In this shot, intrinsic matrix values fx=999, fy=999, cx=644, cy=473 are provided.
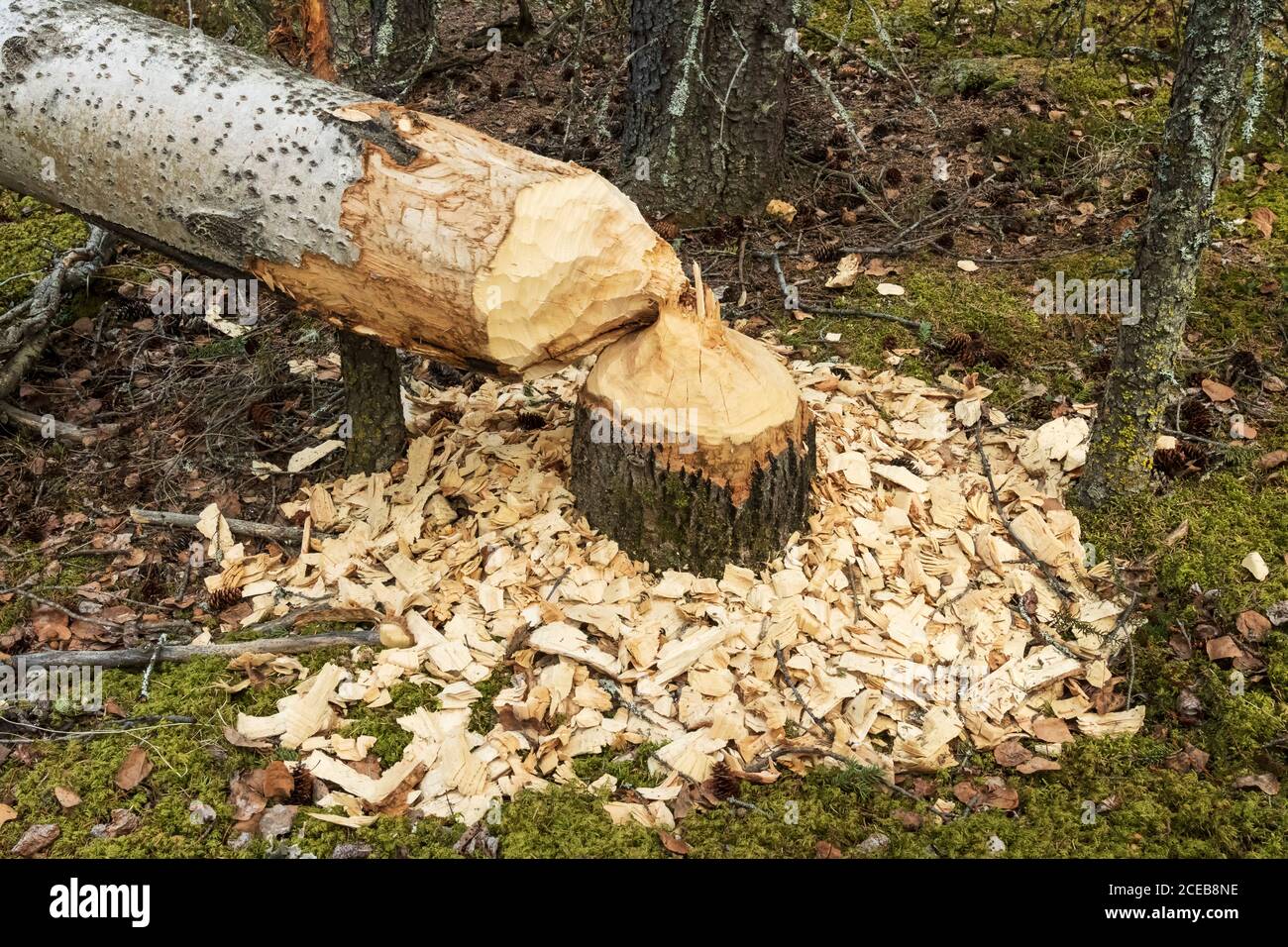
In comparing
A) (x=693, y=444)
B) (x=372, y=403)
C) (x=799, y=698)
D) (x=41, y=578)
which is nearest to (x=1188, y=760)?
(x=799, y=698)

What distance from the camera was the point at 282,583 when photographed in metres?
3.39

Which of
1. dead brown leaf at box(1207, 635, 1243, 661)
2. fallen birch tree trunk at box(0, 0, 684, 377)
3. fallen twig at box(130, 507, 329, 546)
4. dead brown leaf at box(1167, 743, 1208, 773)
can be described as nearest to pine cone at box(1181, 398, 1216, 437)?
dead brown leaf at box(1207, 635, 1243, 661)

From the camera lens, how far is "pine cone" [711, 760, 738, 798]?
2682mm

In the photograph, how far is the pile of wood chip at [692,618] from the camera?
9.26 ft

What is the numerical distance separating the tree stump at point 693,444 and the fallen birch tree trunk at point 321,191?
18 centimetres

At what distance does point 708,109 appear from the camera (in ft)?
16.1

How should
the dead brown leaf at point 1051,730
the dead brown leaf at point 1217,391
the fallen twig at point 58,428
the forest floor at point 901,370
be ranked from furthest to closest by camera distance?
the fallen twig at point 58,428, the dead brown leaf at point 1217,391, the dead brown leaf at point 1051,730, the forest floor at point 901,370

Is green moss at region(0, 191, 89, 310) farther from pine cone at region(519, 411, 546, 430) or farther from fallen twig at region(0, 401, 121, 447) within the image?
pine cone at region(519, 411, 546, 430)

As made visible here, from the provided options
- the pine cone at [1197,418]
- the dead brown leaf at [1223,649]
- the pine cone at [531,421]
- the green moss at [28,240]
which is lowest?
the dead brown leaf at [1223,649]

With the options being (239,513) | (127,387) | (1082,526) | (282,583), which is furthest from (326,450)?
(1082,526)

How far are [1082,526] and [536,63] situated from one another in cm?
514

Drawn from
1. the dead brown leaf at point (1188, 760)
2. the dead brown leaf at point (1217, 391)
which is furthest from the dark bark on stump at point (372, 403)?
the dead brown leaf at point (1217, 391)

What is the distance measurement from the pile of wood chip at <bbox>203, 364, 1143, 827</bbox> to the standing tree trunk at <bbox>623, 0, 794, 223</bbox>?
5.84ft

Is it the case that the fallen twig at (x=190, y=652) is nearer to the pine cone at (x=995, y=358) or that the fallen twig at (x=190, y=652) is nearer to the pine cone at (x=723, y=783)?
the pine cone at (x=723, y=783)
